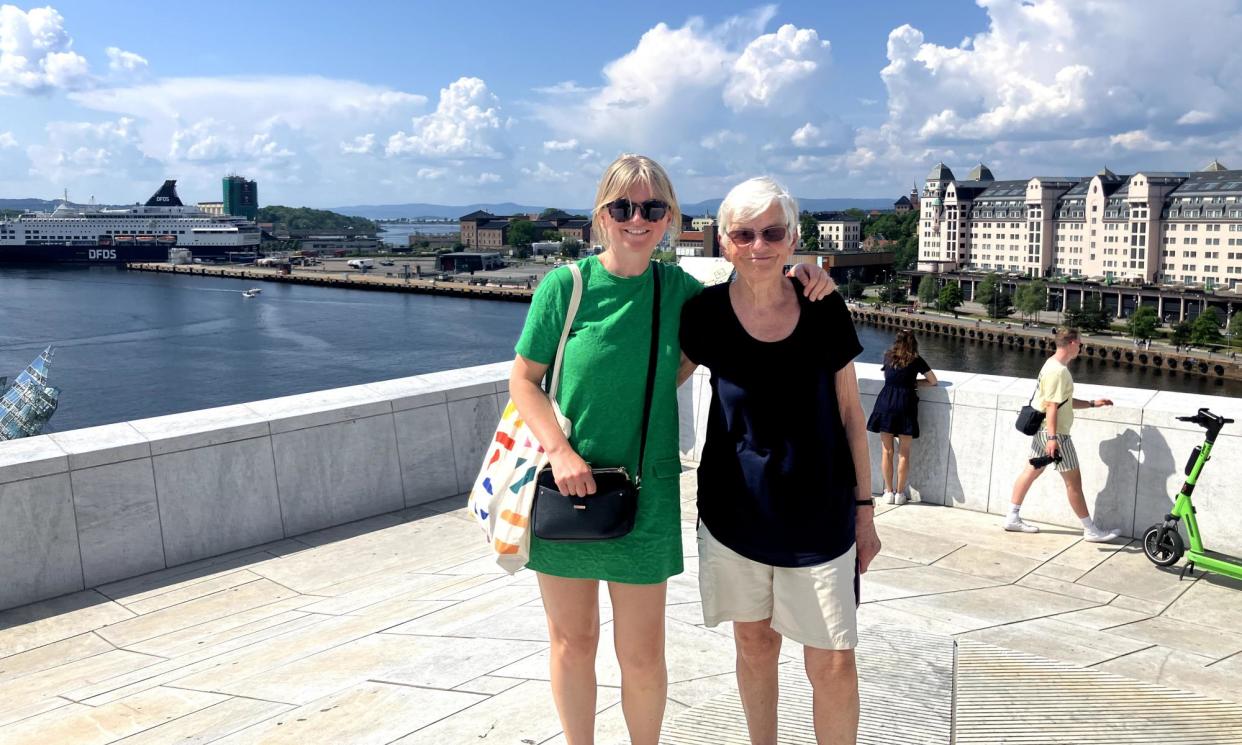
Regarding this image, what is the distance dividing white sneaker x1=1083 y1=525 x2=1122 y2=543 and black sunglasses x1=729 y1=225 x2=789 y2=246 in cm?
354

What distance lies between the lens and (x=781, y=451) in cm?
217

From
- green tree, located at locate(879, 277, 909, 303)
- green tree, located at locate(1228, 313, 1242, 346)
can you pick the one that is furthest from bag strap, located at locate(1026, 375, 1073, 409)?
green tree, located at locate(879, 277, 909, 303)

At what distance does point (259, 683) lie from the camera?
128 inches

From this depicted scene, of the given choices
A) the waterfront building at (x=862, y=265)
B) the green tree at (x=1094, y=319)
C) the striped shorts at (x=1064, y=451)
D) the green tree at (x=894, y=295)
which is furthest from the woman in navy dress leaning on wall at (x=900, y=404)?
the waterfront building at (x=862, y=265)

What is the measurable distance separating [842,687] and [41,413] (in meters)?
27.5

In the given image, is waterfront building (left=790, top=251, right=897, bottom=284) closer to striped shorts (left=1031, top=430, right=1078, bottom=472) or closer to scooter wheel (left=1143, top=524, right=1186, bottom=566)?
striped shorts (left=1031, top=430, right=1078, bottom=472)

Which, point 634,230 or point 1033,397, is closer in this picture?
point 634,230

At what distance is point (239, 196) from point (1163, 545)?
674 feet

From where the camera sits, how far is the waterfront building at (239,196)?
19025 centimetres

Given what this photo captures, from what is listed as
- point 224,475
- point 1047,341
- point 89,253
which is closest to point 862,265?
point 1047,341

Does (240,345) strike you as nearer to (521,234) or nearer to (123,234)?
(123,234)

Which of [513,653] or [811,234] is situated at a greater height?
[811,234]

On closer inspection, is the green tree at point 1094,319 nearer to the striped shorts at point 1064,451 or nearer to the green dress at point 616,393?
the striped shorts at point 1064,451

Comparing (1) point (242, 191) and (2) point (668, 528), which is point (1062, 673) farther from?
(1) point (242, 191)
